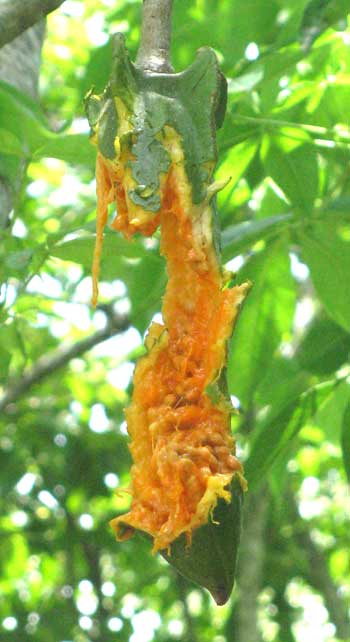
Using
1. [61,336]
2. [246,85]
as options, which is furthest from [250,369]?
[61,336]

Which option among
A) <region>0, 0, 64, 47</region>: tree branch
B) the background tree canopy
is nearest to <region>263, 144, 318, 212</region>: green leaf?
the background tree canopy

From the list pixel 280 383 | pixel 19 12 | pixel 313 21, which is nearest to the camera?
pixel 19 12

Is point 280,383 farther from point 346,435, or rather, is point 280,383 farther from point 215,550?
point 215,550

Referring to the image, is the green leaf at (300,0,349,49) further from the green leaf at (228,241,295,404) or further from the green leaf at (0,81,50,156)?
the green leaf at (228,241,295,404)

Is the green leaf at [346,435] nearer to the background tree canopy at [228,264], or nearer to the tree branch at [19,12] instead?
the background tree canopy at [228,264]

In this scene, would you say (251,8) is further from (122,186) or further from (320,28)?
(122,186)

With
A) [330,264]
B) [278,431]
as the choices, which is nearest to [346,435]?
[278,431]
